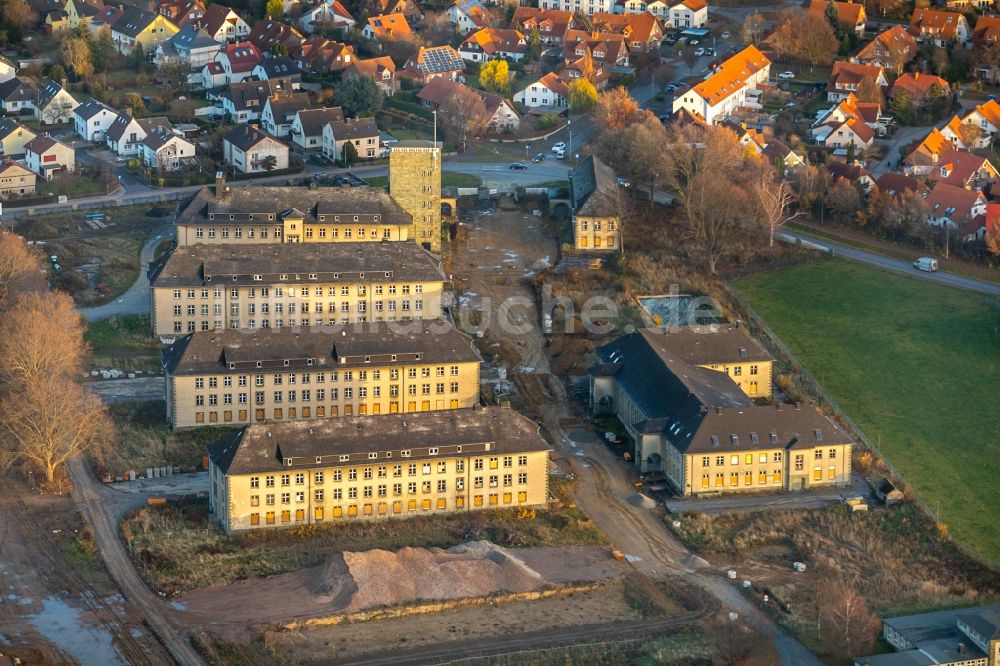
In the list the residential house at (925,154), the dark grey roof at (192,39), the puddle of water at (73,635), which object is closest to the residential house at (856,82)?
the residential house at (925,154)

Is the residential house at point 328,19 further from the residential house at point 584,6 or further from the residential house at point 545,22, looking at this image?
the residential house at point 584,6

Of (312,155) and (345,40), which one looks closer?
(312,155)

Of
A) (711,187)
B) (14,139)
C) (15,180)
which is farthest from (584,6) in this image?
(15,180)

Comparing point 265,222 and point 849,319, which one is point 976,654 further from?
point 265,222

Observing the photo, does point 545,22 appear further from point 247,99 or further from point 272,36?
point 247,99

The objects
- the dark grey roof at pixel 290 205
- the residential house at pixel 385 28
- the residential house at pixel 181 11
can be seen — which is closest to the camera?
the dark grey roof at pixel 290 205

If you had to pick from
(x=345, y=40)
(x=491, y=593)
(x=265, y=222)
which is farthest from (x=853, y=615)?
(x=345, y=40)
